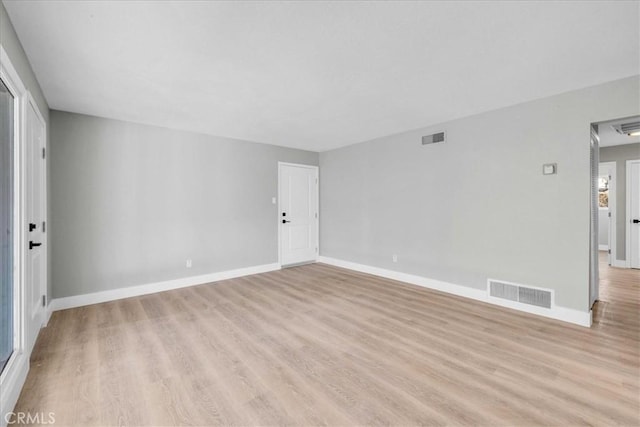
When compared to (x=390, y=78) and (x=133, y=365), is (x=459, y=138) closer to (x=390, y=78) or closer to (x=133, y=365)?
(x=390, y=78)

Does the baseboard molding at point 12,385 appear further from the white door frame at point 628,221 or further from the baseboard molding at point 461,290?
the white door frame at point 628,221

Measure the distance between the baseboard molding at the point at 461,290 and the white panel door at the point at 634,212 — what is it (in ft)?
13.4

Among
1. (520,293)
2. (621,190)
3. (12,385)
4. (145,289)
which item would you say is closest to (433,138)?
(520,293)

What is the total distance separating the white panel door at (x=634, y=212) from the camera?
538 centimetres

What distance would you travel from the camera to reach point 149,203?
4129 millimetres

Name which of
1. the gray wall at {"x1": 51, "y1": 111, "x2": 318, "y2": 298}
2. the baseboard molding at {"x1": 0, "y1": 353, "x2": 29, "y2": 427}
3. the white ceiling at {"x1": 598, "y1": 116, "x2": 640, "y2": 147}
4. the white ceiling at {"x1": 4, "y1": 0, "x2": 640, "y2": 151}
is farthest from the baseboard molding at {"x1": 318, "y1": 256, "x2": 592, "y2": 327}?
the baseboard molding at {"x1": 0, "y1": 353, "x2": 29, "y2": 427}

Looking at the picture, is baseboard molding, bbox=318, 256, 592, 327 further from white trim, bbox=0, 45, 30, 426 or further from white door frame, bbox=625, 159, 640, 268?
white trim, bbox=0, 45, 30, 426

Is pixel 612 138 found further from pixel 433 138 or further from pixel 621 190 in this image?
pixel 433 138

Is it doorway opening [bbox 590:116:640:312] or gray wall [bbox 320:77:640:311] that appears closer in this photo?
gray wall [bbox 320:77:640:311]

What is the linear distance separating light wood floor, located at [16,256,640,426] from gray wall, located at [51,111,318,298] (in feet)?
2.20

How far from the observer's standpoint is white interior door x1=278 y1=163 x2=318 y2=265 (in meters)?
5.68

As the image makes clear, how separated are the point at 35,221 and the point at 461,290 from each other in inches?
196

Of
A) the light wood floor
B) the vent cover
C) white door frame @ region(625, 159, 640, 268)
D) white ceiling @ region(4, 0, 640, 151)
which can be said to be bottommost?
the light wood floor

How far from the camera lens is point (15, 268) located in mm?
2010
